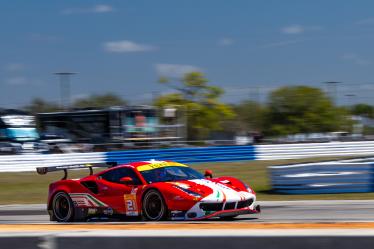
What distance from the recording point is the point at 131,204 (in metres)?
10.4

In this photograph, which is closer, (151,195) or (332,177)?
(151,195)

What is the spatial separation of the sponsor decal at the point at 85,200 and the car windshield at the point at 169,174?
0.93m

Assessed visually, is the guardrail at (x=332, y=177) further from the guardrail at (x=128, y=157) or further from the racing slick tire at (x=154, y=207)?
the guardrail at (x=128, y=157)

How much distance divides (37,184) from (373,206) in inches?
562

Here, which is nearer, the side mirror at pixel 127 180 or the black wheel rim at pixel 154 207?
the black wheel rim at pixel 154 207

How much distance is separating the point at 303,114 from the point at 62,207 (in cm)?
2679

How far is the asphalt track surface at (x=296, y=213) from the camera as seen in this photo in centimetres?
963

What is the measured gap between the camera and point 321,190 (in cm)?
1512

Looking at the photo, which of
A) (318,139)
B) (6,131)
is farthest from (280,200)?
(6,131)

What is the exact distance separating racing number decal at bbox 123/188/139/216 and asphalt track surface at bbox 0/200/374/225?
1.90ft

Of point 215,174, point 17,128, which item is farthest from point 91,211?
point 17,128

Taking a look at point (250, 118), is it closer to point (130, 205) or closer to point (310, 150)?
point (310, 150)

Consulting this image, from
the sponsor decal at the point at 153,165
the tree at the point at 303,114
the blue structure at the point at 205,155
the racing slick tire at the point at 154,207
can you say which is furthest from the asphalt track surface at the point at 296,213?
the tree at the point at 303,114

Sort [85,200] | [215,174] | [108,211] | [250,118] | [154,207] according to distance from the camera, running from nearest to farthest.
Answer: [154,207], [108,211], [85,200], [215,174], [250,118]
